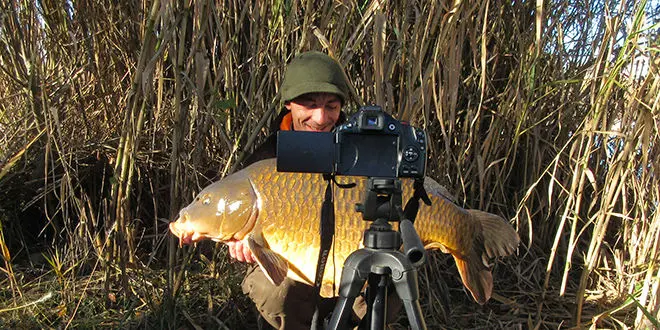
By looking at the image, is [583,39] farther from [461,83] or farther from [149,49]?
[149,49]

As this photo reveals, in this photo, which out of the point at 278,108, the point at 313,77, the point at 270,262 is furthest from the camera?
the point at 278,108

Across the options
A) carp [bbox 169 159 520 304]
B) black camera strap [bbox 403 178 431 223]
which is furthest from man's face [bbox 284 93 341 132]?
black camera strap [bbox 403 178 431 223]

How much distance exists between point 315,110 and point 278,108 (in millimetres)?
383

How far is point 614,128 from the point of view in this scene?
1562 millimetres

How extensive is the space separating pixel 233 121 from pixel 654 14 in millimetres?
1403

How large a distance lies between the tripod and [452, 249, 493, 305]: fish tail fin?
17.7 inches

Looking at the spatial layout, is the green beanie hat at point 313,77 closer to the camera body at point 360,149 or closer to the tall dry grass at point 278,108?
the tall dry grass at point 278,108

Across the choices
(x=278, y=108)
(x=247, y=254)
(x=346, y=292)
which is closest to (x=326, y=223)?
(x=346, y=292)

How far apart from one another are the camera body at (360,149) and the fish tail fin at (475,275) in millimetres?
501

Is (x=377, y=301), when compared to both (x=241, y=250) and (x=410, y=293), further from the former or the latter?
(x=241, y=250)

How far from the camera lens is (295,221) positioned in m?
1.21

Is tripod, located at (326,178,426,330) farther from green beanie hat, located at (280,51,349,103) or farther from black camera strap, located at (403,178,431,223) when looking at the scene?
green beanie hat, located at (280,51,349,103)

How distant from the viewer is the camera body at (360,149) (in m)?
0.83

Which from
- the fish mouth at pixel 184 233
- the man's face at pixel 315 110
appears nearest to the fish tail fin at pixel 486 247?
the man's face at pixel 315 110
